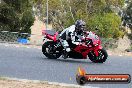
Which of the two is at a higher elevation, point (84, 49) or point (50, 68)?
point (84, 49)

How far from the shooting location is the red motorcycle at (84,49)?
1631 centimetres

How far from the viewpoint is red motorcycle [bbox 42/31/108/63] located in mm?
16312

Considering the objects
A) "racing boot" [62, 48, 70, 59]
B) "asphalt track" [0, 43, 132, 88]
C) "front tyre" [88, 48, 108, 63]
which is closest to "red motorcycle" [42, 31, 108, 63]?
"front tyre" [88, 48, 108, 63]

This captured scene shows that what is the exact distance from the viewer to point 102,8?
5544 cm

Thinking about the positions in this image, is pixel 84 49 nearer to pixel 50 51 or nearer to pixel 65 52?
pixel 65 52

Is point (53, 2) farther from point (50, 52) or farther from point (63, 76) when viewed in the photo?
point (63, 76)

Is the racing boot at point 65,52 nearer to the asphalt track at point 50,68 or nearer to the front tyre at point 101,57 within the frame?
the asphalt track at point 50,68

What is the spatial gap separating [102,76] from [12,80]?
5184 millimetres

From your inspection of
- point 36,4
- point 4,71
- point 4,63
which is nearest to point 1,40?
point 4,63

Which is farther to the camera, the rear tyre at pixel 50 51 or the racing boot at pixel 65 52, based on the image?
the rear tyre at pixel 50 51

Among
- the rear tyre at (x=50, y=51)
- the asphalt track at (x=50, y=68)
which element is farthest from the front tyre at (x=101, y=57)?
the rear tyre at (x=50, y=51)

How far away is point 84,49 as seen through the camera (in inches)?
649

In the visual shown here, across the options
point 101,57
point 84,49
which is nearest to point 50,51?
point 84,49

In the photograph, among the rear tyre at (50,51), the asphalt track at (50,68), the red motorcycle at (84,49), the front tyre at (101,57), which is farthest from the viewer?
the rear tyre at (50,51)
